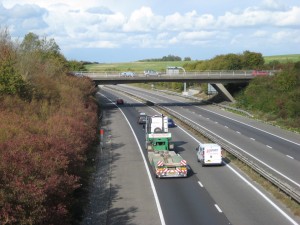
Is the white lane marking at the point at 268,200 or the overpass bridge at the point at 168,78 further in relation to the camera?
the overpass bridge at the point at 168,78

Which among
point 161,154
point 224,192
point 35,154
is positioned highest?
point 35,154

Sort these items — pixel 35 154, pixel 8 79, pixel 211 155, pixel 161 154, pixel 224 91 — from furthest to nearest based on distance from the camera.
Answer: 1. pixel 224 91
2. pixel 8 79
3. pixel 211 155
4. pixel 161 154
5. pixel 35 154

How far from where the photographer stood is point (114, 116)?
70.9m

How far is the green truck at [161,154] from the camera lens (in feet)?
96.7

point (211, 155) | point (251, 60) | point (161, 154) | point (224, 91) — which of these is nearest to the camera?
point (161, 154)

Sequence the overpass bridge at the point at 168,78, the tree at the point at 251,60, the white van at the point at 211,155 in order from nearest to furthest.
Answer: the white van at the point at 211,155 → the overpass bridge at the point at 168,78 → the tree at the point at 251,60

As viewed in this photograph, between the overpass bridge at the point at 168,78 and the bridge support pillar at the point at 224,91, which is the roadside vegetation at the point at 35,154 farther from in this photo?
the bridge support pillar at the point at 224,91

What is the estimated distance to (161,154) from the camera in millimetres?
32656

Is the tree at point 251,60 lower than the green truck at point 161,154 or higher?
higher

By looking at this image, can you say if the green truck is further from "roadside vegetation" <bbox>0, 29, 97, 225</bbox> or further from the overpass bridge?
the overpass bridge

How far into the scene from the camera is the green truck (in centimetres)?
2947

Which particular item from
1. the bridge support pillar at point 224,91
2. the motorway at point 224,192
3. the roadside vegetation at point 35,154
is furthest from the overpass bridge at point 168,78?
the roadside vegetation at point 35,154

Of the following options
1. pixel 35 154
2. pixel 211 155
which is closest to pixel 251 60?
pixel 211 155

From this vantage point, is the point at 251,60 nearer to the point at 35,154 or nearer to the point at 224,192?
the point at 224,192
